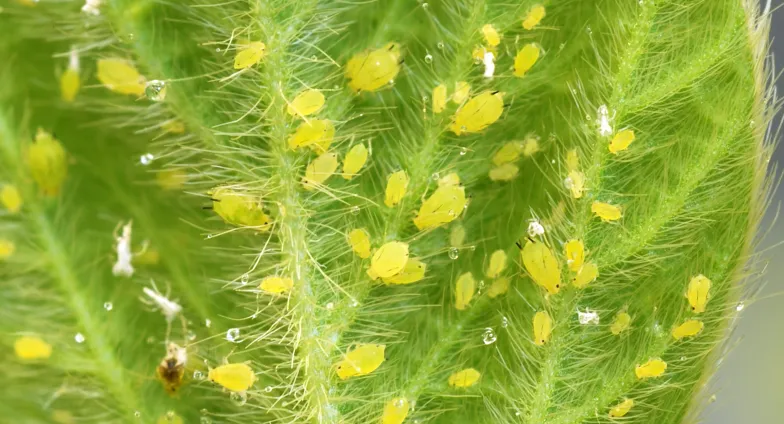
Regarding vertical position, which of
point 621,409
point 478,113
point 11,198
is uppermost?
point 11,198

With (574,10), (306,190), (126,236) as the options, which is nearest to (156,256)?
(126,236)

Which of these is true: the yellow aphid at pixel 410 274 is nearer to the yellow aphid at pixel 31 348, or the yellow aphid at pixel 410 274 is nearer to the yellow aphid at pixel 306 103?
the yellow aphid at pixel 306 103

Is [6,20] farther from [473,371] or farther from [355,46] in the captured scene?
[473,371]

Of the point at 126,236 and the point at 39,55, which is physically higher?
the point at 39,55

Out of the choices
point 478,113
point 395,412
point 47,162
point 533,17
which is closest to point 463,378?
point 395,412

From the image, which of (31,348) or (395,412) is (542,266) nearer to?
(395,412)

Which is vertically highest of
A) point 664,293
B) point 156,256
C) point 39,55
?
point 39,55
